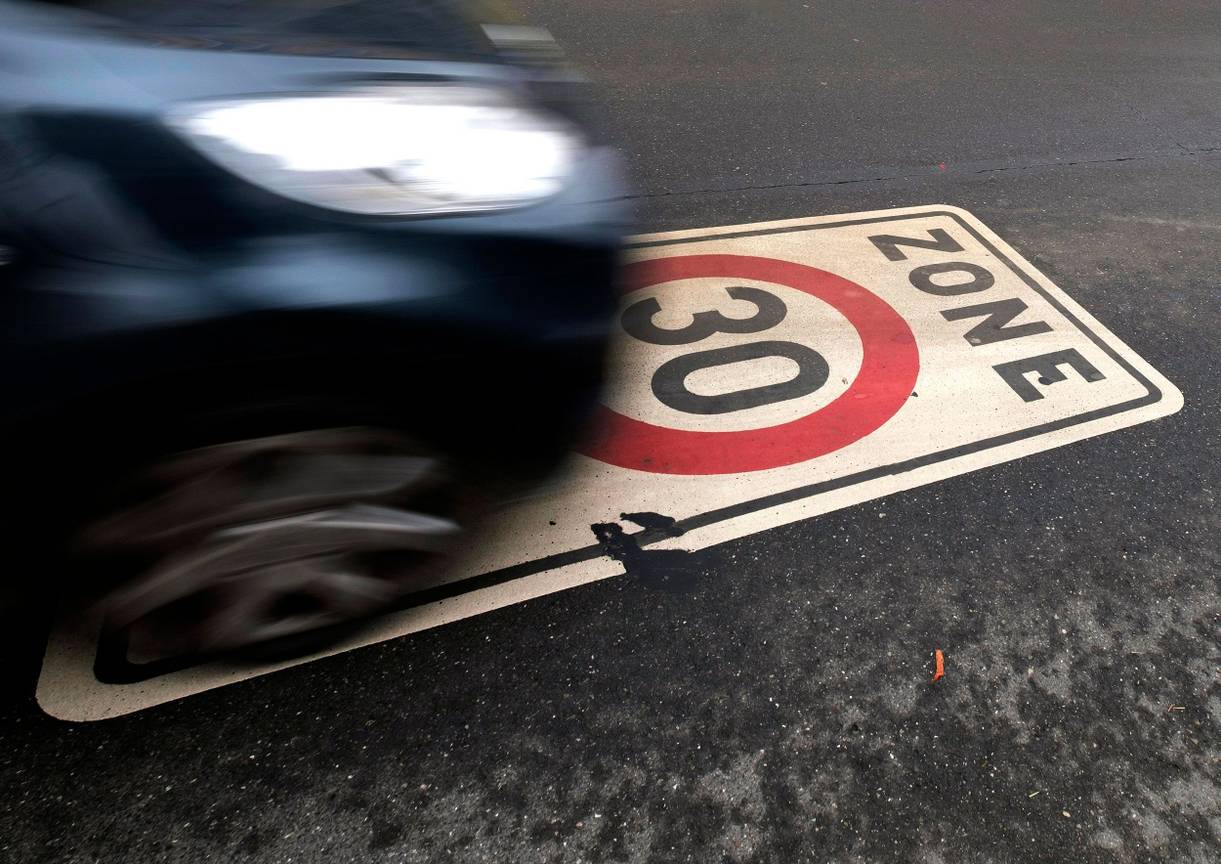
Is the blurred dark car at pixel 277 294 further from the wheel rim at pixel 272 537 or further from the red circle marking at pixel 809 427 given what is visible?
the red circle marking at pixel 809 427

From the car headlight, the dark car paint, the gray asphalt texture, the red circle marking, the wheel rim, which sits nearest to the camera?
the dark car paint

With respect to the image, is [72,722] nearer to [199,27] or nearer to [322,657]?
[322,657]

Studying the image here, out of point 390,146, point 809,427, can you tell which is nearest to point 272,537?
point 390,146

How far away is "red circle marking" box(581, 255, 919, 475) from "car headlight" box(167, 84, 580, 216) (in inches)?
29.2

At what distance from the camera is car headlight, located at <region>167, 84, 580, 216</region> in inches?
61.7

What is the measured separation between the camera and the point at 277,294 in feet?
5.20

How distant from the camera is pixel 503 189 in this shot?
5.88ft

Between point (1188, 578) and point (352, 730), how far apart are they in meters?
2.43

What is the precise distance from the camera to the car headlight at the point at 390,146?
1.57 meters

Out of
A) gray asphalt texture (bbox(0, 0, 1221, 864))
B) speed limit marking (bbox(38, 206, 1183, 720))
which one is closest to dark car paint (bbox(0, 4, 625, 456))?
speed limit marking (bbox(38, 206, 1183, 720))

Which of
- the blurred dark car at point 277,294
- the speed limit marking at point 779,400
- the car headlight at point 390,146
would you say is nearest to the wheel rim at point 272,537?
the blurred dark car at point 277,294

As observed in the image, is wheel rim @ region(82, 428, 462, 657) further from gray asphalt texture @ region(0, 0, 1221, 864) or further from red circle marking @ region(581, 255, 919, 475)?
red circle marking @ region(581, 255, 919, 475)

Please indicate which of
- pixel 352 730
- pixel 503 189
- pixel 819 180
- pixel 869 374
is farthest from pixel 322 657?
pixel 819 180

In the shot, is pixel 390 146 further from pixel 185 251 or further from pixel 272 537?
pixel 272 537
